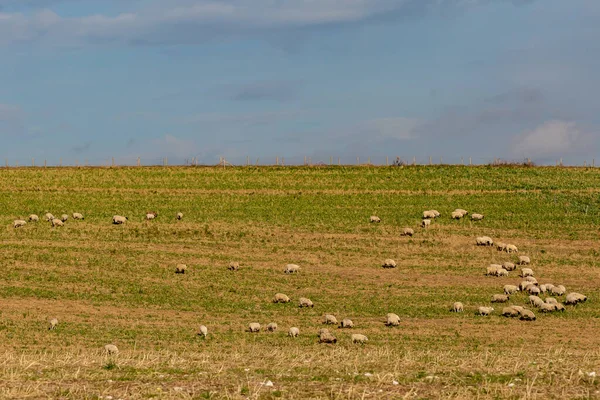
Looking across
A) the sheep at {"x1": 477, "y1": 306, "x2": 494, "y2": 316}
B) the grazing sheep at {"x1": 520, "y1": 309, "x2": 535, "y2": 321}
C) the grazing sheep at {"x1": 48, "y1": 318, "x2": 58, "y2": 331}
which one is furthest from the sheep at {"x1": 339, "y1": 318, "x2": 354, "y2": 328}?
→ the grazing sheep at {"x1": 48, "y1": 318, "x2": 58, "y2": 331}

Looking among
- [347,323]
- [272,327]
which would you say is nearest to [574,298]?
[347,323]

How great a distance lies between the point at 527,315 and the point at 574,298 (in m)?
5.31

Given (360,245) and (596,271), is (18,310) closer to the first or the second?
(360,245)

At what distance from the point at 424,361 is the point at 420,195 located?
56.8 meters

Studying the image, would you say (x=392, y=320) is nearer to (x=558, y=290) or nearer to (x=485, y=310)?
(x=485, y=310)

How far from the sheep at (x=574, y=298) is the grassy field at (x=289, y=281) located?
2.29 ft

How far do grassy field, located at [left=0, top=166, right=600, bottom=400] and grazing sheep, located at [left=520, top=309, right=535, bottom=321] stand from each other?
1.60 feet

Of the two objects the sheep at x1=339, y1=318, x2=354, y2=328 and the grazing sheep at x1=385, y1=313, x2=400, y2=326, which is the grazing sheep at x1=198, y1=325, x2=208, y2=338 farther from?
the grazing sheep at x1=385, y1=313, x2=400, y2=326

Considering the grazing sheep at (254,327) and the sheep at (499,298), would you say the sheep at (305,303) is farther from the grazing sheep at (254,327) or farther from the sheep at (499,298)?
the sheep at (499,298)

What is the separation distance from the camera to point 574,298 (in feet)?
165

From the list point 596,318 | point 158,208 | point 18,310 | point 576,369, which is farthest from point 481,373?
point 158,208

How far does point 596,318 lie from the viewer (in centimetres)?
4756

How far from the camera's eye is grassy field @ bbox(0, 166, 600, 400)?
2241cm

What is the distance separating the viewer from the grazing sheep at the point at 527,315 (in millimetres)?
46394
